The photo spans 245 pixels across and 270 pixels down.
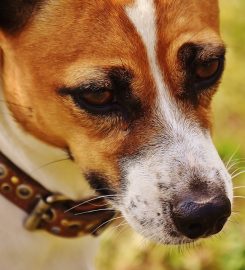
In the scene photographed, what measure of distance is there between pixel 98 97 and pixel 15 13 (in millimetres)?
375

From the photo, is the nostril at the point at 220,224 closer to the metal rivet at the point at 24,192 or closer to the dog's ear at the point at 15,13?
the metal rivet at the point at 24,192

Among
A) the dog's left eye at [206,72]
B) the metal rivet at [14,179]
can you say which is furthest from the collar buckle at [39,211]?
the dog's left eye at [206,72]

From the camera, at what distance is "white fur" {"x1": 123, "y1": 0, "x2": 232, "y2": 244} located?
2.23 m

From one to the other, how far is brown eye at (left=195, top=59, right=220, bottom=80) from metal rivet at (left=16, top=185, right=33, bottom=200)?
0.64 meters

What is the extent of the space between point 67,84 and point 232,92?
231 cm

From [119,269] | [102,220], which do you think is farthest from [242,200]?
[102,220]

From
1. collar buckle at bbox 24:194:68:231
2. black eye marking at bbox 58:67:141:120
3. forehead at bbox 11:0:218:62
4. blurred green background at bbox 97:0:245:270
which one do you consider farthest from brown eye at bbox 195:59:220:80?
blurred green background at bbox 97:0:245:270

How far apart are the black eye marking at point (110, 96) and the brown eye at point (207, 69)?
0.23 m

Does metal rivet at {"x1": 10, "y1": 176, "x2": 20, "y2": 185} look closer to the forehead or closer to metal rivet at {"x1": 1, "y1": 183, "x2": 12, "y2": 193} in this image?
metal rivet at {"x1": 1, "y1": 183, "x2": 12, "y2": 193}

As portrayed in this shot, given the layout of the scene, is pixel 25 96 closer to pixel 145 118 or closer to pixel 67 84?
pixel 67 84

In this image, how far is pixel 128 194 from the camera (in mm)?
2305

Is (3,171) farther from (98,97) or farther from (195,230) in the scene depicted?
(195,230)

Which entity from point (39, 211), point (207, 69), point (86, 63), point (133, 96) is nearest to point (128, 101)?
point (133, 96)

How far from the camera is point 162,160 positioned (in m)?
2.25
